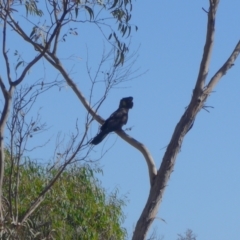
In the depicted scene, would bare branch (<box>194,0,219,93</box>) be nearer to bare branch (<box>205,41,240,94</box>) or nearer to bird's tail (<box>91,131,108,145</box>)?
bare branch (<box>205,41,240,94</box>)

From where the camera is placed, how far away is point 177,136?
8.54m

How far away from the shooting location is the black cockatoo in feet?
34.5

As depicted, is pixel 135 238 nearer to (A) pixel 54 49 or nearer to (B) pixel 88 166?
(A) pixel 54 49

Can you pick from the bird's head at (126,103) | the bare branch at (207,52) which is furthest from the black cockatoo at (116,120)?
the bare branch at (207,52)

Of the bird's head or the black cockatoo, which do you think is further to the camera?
the bird's head

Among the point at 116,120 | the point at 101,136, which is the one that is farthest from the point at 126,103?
the point at 101,136

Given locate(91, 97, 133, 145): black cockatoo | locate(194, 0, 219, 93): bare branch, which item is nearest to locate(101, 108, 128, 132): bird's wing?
locate(91, 97, 133, 145): black cockatoo

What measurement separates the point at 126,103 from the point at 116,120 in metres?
1.76

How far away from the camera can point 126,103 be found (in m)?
13.0

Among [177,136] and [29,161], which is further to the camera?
[29,161]

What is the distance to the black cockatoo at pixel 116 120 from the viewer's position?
10.5 meters

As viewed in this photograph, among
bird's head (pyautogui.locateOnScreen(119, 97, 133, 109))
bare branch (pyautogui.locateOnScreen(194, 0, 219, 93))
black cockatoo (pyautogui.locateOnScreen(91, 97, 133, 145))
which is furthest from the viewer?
bird's head (pyautogui.locateOnScreen(119, 97, 133, 109))

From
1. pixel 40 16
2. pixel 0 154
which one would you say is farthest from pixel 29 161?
pixel 0 154

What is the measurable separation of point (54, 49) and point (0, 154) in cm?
150
